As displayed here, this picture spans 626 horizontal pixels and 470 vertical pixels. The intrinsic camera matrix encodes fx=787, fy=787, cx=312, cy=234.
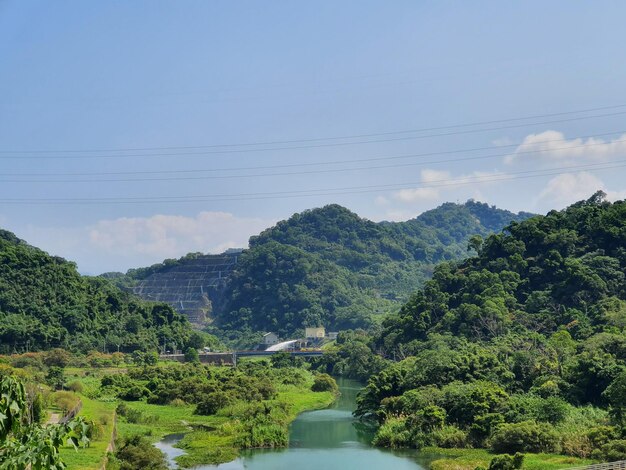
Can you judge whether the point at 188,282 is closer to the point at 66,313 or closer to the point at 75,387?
the point at 66,313

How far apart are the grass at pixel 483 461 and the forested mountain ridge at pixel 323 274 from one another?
85.5 m

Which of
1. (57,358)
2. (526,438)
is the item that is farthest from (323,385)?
(526,438)

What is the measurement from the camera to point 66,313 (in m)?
76.8

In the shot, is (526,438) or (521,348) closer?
(526,438)

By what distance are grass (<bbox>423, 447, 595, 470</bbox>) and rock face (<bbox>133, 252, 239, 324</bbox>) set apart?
117m

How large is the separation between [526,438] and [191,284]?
130282 mm

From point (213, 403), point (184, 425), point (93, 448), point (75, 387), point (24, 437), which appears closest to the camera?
point (24, 437)

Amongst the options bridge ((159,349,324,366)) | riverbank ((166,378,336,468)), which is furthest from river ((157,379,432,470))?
bridge ((159,349,324,366))

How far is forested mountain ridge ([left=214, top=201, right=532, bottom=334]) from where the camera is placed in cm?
13112

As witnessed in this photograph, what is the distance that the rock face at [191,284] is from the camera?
497 ft

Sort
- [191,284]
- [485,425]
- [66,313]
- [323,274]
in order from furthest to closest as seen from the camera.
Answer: [191,284] < [323,274] < [66,313] < [485,425]

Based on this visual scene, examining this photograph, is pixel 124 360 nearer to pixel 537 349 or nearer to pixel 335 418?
pixel 335 418

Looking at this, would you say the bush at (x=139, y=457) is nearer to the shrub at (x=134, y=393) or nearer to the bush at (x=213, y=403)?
the bush at (x=213, y=403)

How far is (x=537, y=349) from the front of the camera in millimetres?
46844
